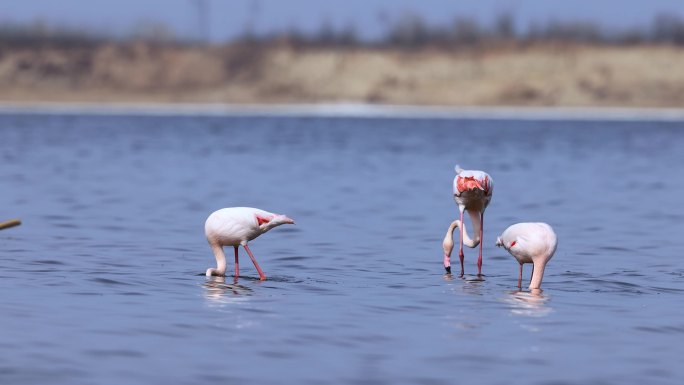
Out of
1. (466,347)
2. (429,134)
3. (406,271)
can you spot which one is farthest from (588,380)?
(429,134)

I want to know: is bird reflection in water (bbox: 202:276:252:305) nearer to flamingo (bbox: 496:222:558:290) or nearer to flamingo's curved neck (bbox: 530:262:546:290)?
flamingo (bbox: 496:222:558:290)

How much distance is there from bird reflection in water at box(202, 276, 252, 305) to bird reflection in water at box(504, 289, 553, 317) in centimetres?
249

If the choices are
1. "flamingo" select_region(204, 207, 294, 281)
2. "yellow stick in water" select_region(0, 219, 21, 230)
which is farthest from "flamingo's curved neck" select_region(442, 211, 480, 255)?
"yellow stick in water" select_region(0, 219, 21, 230)

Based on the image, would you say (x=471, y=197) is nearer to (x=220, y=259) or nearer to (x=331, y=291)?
(x=331, y=291)

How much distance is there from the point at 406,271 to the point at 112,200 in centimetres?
1265

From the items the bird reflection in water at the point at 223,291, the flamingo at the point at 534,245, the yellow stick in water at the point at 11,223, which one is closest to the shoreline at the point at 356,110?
the bird reflection in water at the point at 223,291

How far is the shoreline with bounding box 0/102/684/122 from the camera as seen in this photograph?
141875 millimetres

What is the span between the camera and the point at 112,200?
28719mm

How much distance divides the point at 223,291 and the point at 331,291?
106 cm

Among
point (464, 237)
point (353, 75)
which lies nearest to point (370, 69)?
point (353, 75)

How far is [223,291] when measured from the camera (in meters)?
14.7

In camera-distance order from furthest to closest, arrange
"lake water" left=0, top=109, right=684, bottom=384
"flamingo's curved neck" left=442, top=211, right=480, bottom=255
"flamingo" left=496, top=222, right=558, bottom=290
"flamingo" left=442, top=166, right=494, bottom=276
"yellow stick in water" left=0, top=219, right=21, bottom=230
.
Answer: "flamingo's curved neck" left=442, top=211, right=480, bottom=255, "flamingo" left=442, top=166, right=494, bottom=276, "flamingo" left=496, top=222, right=558, bottom=290, "yellow stick in water" left=0, top=219, right=21, bottom=230, "lake water" left=0, top=109, right=684, bottom=384

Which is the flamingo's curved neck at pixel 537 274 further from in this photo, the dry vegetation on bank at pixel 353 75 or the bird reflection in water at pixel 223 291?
the dry vegetation on bank at pixel 353 75

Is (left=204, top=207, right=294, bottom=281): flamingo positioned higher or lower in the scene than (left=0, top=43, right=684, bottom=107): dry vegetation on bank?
lower
